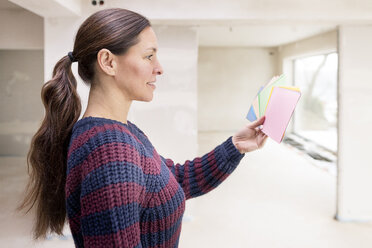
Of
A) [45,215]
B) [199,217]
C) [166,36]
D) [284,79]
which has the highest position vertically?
[166,36]

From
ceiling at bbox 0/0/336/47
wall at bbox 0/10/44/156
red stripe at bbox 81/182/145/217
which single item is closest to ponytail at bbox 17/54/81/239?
red stripe at bbox 81/182/145/217

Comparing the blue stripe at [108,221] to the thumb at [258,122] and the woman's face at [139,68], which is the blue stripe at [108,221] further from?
the thumb at [258,122]

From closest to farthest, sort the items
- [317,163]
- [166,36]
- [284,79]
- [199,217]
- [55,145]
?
[55,145]
[284,79]
[166,36]
[199,217]
[317,163]

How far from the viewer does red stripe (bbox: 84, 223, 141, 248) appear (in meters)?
0.67

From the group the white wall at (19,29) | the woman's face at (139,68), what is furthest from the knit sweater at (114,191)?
the white wall at (19,29)

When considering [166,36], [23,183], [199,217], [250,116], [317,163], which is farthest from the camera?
[317,163]

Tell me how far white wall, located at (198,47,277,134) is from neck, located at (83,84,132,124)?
30.3ft

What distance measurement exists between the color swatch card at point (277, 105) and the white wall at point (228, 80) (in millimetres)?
8953

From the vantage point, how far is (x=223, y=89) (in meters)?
10.1

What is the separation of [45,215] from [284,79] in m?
0.76

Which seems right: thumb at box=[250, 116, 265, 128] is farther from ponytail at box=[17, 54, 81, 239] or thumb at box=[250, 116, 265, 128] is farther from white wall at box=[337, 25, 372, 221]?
white wall at box=[337, 25, 372, 221]

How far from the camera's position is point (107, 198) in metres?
0.66

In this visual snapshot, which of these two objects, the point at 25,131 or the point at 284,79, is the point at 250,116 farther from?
the point at 25,131

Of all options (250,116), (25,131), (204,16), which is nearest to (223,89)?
(25,131)
